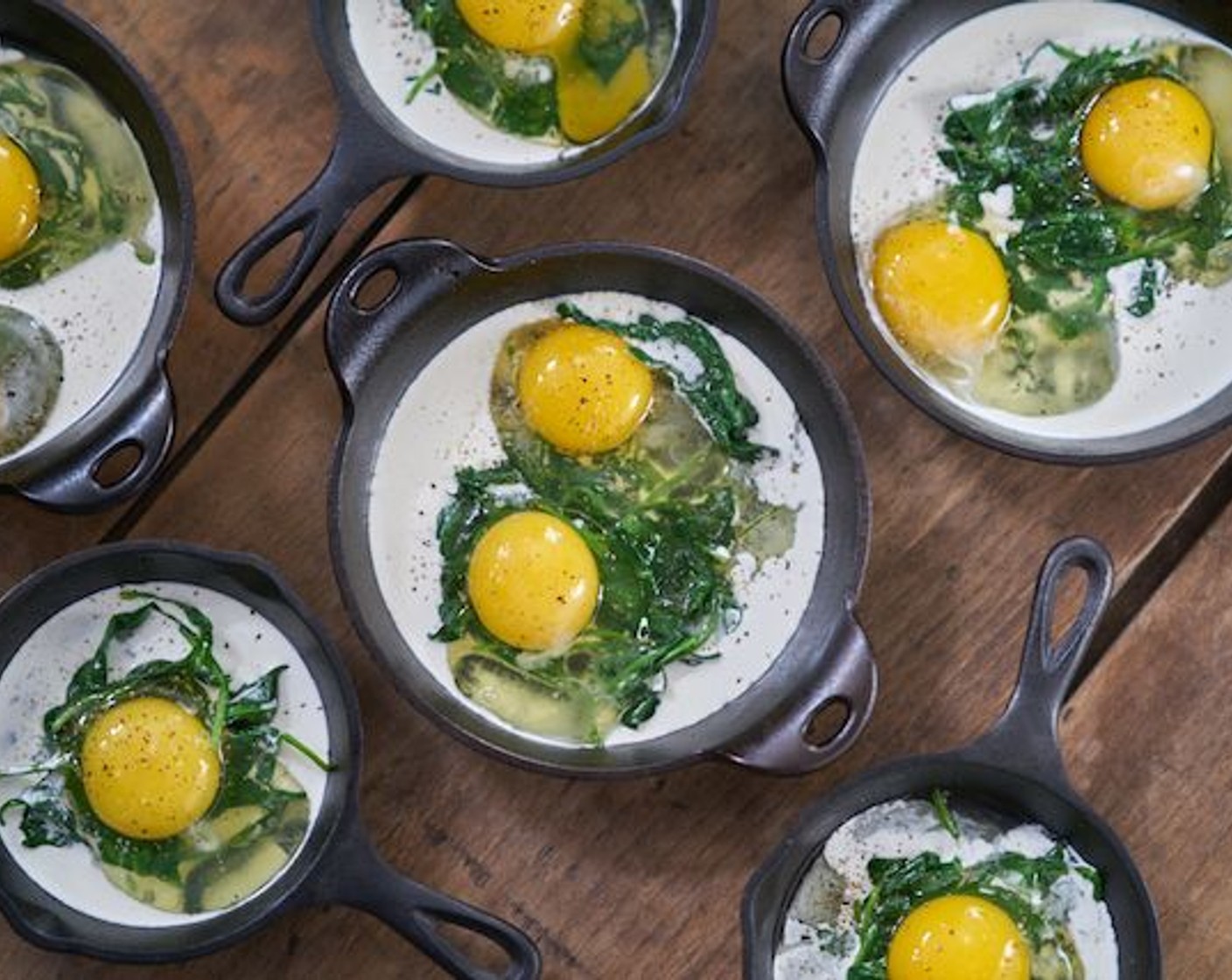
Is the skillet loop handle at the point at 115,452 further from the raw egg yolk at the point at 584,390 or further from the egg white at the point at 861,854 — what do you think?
the egg white at the point at 861,854

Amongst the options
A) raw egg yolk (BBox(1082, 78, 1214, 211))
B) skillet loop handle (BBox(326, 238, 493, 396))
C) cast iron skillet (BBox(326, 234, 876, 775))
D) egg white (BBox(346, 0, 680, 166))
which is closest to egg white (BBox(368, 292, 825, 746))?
cast iron skillet (BBox(326, 234, 876, 775))

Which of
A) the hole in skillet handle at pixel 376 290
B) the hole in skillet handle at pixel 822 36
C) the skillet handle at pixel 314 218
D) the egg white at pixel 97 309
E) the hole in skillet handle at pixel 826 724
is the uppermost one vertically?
the hole in skillet handle at pixel 822 36

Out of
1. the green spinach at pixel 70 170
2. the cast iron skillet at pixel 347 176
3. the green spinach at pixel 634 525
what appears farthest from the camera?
the green spinach at pixel 70 170

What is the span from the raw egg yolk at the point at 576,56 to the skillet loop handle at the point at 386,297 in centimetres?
33

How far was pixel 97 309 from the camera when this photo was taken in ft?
10.0

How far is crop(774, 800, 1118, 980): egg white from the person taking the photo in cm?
291

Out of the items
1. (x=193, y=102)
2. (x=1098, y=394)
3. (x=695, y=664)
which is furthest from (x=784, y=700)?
(x=193, y=102)

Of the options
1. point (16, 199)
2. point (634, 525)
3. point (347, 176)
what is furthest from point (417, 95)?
point (634, 525)

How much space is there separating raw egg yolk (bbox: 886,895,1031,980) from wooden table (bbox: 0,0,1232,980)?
0.21 metres

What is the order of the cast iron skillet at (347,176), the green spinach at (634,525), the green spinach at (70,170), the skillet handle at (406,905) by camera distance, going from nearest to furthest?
the skillet handle at (406,905) < the cast iron skillet at (347,176) < the green spinach at (634,525) < the green spinach at (70,170)

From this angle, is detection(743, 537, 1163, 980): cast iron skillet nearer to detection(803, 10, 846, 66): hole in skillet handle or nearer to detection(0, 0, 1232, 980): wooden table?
detection(0, 0, 1232, 980): wooden table

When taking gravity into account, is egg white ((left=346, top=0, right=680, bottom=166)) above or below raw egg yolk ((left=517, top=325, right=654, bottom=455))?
above

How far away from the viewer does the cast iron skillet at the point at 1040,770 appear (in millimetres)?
2771

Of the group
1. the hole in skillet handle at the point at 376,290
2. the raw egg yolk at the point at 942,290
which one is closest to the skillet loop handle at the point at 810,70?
the raw egg yolk at the point at 942,290
